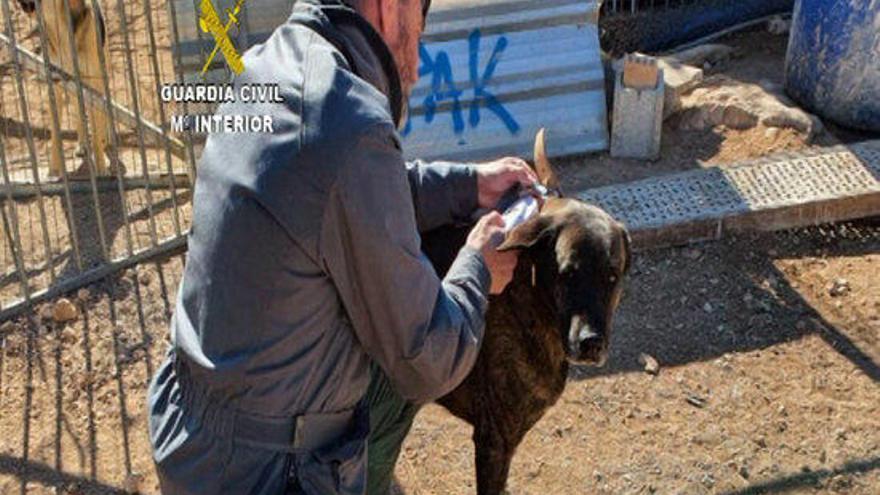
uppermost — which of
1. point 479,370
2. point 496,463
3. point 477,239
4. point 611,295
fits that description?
point 477,239

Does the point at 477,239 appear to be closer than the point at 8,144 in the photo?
Yes

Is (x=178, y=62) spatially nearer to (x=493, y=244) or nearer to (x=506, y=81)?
(x=506, y=81)

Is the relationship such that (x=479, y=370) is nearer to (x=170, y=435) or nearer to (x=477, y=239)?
(x=477, y=239)

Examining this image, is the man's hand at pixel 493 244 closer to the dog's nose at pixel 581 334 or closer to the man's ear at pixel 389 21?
the dog's nose at pixel 581 334

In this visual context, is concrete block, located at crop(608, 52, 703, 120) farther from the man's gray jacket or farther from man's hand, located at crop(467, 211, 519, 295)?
the man's gray jacket

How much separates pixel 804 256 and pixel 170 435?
424cm

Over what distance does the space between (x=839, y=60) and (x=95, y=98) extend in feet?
15.2

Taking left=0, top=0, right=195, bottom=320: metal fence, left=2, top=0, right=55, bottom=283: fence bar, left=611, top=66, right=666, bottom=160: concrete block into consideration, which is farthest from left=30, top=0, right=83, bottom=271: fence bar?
left=611, top=66, right=666, bottom=160: concrete block

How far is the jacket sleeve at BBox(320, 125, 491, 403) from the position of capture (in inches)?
93.2

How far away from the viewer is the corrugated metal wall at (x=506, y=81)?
6.75 metres

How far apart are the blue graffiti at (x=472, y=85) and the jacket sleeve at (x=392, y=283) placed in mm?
4112

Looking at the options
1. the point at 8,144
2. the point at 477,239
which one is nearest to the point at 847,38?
the point at 477,239

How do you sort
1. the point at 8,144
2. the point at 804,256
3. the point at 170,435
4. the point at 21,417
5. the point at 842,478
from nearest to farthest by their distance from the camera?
the point at 170,435
the point at 842,478
the point at 21,417
the point at 804,256
the point at 8,144

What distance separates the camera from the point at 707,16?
8578 millimetres
